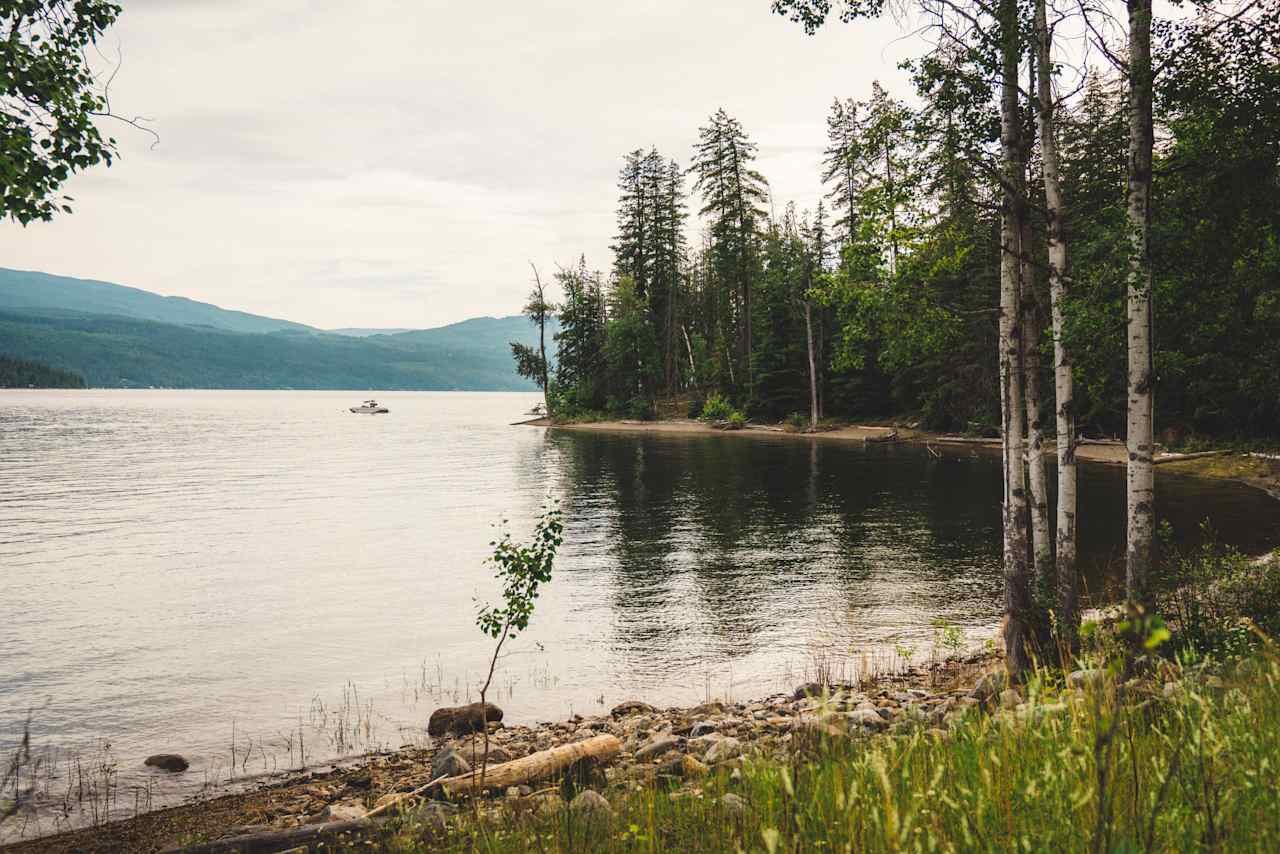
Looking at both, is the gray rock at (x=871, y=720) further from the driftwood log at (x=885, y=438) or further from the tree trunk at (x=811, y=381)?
the tree trunk at (x=811, y=381)

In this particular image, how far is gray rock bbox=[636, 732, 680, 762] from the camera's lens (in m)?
9.61

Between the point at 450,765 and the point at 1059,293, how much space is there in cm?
1040

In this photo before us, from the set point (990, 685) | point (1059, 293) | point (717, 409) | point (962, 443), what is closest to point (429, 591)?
point (990, 685)

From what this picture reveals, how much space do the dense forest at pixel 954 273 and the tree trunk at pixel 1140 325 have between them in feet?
1.07

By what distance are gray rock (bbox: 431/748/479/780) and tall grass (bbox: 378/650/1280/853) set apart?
2394 mm

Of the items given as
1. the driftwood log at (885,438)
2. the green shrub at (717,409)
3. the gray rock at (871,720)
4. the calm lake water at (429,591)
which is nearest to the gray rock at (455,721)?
the calm lake water at (429,591)

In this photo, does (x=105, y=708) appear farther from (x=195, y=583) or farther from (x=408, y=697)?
(x=195, y=583)

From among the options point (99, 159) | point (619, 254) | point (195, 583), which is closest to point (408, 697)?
point (99, 159)

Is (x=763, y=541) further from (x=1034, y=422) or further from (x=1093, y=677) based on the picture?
(x=1093, y=677)

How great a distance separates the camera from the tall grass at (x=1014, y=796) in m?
2.85

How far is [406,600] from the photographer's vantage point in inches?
774

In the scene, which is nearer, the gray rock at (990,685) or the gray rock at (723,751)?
the gray rock at (723,751)

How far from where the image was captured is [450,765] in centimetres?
893

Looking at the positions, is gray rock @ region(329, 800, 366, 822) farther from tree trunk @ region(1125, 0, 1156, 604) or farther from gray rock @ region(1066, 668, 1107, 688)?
tree trunk @ region(1125, 0, 1156, 604)
